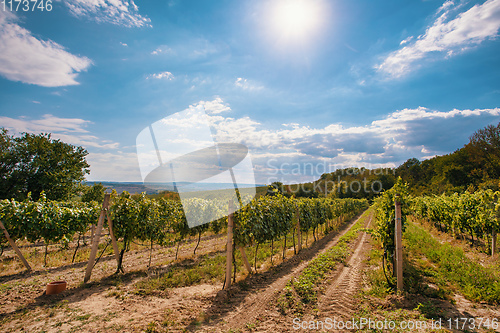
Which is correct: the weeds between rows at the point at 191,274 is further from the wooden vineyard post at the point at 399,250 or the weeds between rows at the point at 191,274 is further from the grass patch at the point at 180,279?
the wooden vineyard post at the point at 399,250

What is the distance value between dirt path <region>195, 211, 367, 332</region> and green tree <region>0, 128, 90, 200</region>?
902 inches

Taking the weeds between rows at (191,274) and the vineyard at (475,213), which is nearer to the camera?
the weeds between rows at (191,274)

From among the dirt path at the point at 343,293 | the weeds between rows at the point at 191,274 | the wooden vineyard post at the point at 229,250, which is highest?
the wooden vineyard post at the point at 229,250

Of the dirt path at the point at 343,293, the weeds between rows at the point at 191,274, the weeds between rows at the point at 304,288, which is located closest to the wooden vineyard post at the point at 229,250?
the weeds between rows at the point at 191,274

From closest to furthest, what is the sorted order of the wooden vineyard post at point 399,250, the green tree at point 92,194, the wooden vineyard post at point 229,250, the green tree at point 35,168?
the wooden vineyard post at point 399,250, the wooden vineyard post at point 229,250, the green tree at point 35,168, the green tree at point 92,194

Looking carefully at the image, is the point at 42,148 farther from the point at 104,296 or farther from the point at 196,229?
the point at 104,296

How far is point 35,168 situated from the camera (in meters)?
20.6

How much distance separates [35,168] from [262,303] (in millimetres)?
26037

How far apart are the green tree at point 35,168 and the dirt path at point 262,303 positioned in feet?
75.2

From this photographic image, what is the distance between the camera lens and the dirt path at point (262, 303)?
4.61m

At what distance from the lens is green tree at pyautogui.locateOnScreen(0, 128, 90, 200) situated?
1948 cm

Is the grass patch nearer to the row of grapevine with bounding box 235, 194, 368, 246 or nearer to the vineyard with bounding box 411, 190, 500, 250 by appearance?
the row of grapevine with bounding box 235, 194, 368, 246

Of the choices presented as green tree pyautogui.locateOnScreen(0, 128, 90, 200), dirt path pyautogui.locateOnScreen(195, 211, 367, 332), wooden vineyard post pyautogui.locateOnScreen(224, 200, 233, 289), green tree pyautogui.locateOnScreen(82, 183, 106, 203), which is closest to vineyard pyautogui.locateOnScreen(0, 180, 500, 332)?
dirt path pyautogui.locateOnScreen(195, 211, 367, 332)

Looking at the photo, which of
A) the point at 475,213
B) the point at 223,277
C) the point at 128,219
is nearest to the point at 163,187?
the point at 128,219
